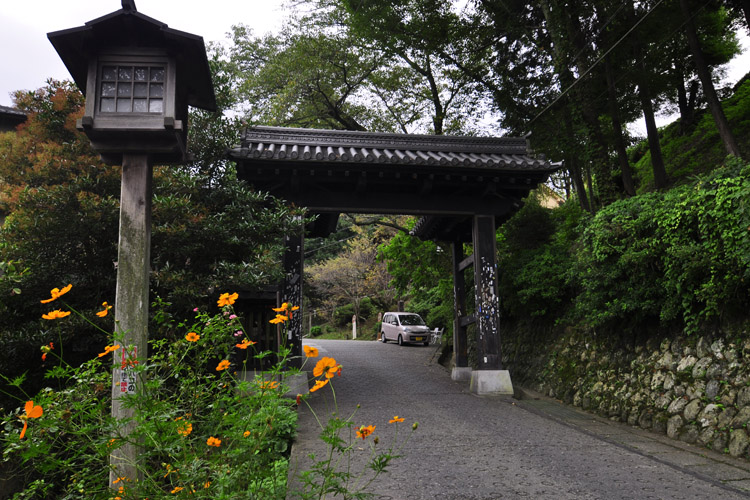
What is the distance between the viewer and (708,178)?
571 cm

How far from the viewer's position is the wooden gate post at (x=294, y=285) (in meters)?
7.68

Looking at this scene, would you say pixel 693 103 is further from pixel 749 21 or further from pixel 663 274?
pixel 663 274

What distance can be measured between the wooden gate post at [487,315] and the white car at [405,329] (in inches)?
467

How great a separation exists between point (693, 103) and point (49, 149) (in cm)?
1727

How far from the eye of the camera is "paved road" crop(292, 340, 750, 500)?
3.90 meters

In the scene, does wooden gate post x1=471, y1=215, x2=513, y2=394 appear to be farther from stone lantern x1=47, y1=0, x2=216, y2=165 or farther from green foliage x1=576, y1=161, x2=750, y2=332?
stone lantern x1=47, y1=0, x2=216, y2=165

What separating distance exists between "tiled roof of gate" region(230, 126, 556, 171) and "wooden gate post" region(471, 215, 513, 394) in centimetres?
119

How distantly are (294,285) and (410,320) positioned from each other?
46.3ft

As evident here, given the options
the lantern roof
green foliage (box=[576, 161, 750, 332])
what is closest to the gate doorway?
green foliage (box=[576, 161, 750, 332])

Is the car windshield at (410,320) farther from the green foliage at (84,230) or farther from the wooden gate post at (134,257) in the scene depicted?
the wooden gate post at (134,257)

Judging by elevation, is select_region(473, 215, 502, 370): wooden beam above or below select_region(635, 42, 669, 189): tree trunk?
below

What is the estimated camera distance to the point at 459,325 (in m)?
10.5

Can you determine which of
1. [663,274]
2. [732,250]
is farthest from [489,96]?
[732,250]

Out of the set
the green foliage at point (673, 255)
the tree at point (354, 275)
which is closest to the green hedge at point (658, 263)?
the green foliage at point (673, 255)
